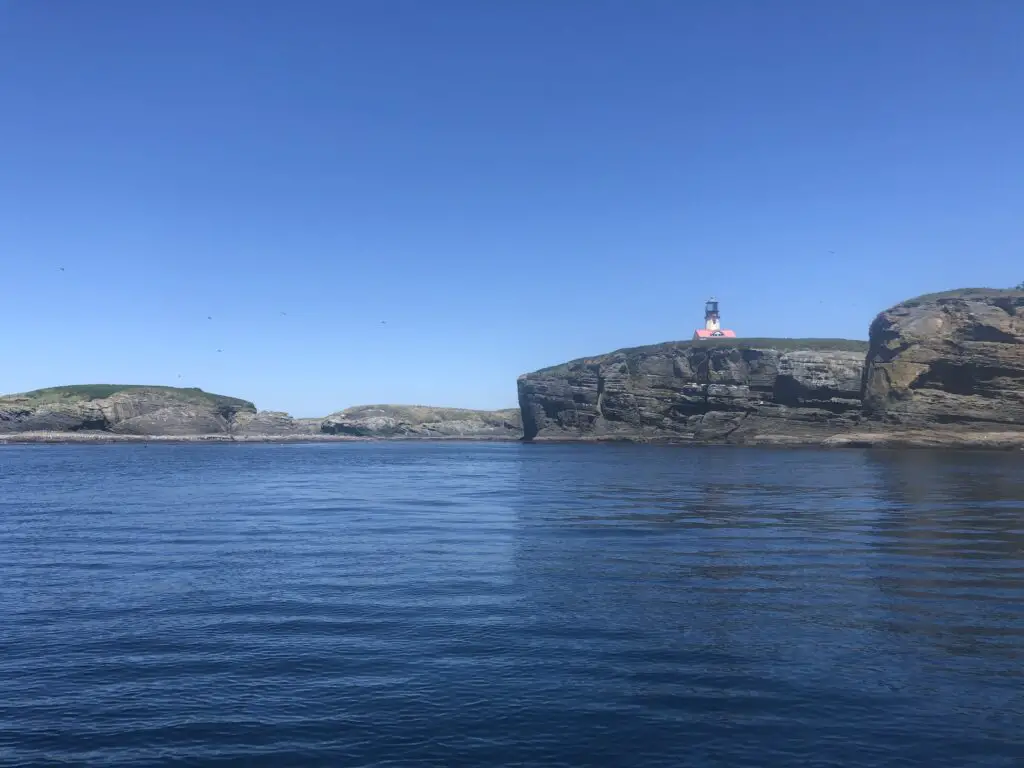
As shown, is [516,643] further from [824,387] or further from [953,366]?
[824,387]

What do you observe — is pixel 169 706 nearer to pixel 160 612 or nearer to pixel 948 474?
pixel 160 612

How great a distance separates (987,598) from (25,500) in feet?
172

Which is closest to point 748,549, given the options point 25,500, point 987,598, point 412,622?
point 987,598

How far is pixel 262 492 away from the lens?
55000 mm

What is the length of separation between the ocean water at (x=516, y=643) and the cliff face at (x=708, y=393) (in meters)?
116

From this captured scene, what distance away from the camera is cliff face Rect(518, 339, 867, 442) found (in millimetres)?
145250

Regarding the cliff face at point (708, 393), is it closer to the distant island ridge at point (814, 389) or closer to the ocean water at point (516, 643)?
the distant island ridge at point (814, 389)

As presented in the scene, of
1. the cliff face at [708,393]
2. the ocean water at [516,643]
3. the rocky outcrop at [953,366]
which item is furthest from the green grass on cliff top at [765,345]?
the ocean water at [516,643]

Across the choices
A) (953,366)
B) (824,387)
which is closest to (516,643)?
(953,366)

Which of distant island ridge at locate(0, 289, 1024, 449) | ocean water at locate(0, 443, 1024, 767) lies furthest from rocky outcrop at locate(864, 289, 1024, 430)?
ocean water at locate(0, 443, 1024, 767)

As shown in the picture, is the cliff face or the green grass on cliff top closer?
the cliff face

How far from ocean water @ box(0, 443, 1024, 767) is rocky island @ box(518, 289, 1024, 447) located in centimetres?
9160

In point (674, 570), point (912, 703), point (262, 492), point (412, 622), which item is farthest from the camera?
point (262, 492)

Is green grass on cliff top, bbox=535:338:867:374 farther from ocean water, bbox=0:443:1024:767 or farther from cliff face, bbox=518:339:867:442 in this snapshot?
ocean water, bbox=0:443:1024:767
